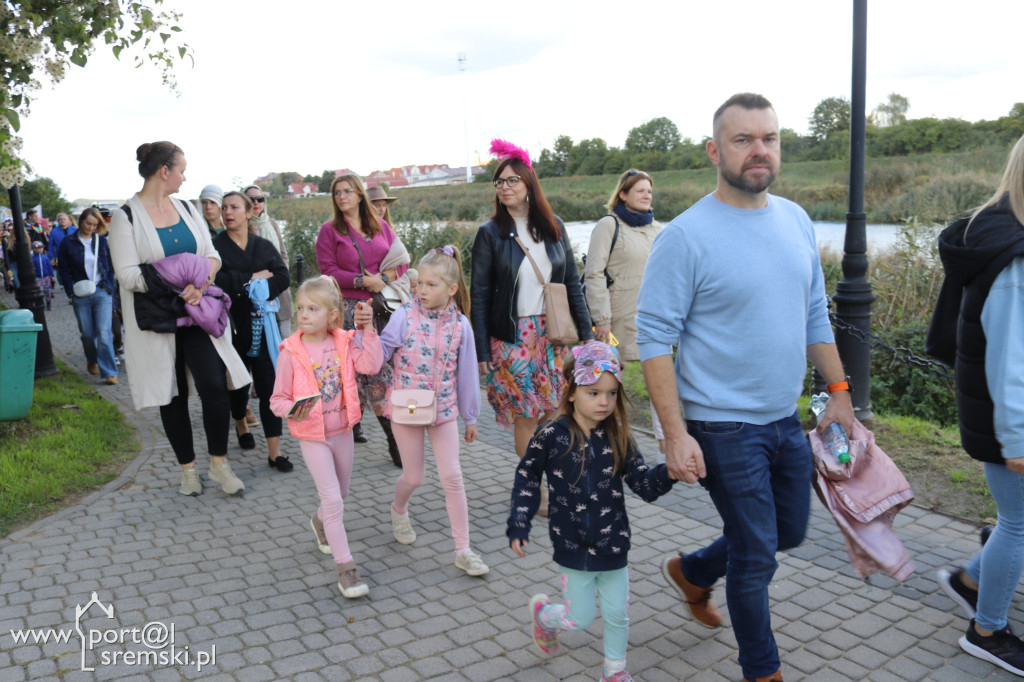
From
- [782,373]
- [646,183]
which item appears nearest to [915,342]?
[646,183]

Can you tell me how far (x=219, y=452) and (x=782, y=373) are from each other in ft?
13.3

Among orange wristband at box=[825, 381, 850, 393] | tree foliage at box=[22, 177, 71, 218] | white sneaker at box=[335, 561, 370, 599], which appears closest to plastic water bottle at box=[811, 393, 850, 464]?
orange wristband at box=[825, 381, 850, 393]

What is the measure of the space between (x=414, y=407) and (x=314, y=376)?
551mm

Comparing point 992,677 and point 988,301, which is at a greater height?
point 988,301

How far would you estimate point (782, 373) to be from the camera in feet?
9.45

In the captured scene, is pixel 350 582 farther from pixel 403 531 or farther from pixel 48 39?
pixel 48 39

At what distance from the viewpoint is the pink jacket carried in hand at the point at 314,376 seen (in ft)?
13.6

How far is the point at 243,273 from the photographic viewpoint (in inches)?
237

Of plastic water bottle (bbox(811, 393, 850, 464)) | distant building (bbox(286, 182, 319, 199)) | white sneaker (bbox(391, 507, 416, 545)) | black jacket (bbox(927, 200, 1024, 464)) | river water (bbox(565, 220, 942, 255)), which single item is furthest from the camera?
distant building (bbox(286, 182, 319, 199))

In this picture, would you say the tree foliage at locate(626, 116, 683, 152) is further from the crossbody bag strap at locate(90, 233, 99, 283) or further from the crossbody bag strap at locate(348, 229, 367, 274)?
the crossbody bag strap at locate(348, 229, 367, 274)

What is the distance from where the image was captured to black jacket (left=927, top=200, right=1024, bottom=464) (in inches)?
115

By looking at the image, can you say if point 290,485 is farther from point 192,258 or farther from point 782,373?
point 782,373

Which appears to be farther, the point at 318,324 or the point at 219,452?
the point at 219,452

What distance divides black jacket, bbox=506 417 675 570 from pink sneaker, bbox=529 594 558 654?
244 mm
